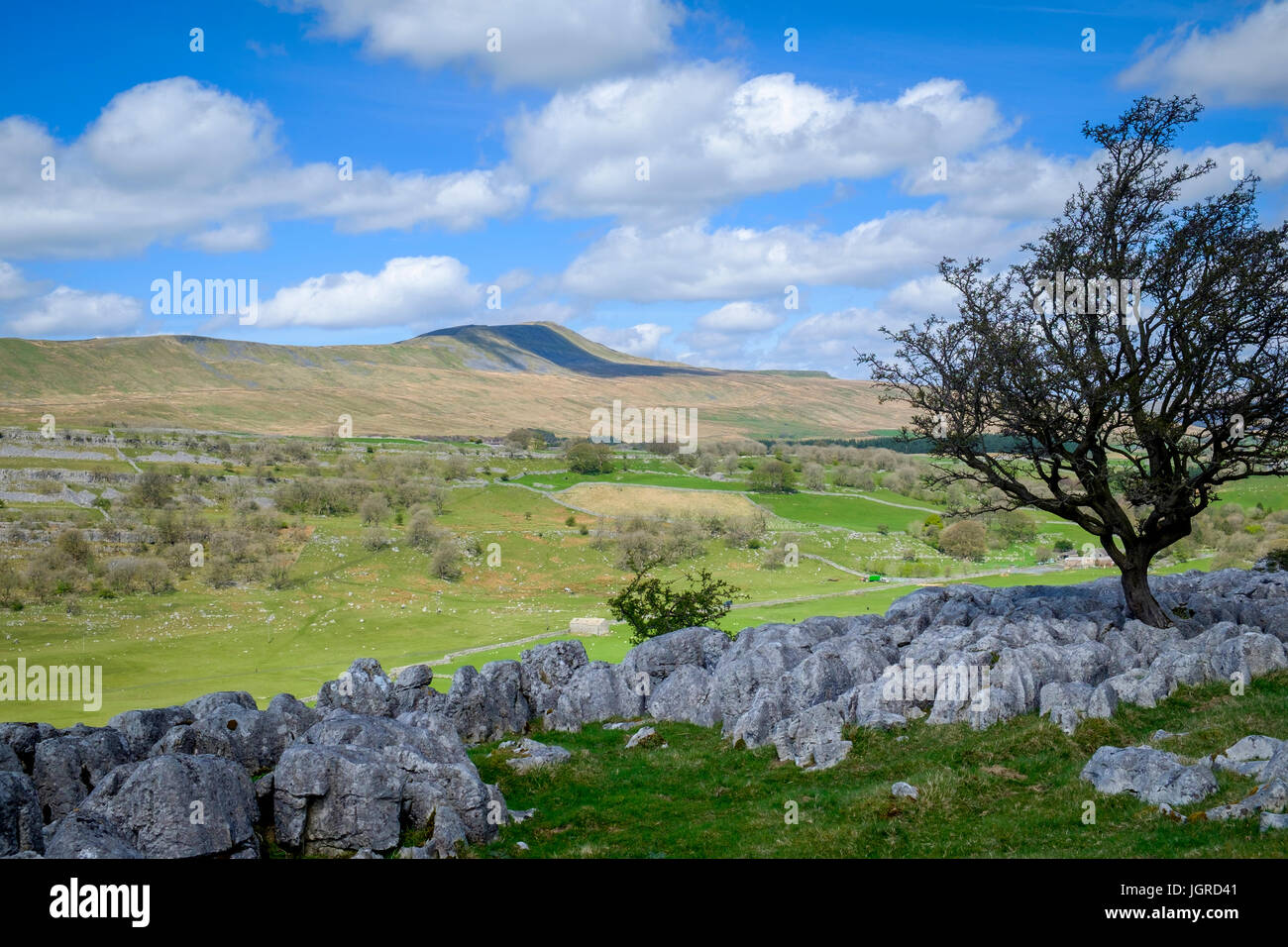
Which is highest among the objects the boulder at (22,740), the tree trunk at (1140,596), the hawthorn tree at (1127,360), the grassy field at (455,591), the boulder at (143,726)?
the hawthorn tree at (1127,360)

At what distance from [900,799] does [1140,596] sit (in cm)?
1644

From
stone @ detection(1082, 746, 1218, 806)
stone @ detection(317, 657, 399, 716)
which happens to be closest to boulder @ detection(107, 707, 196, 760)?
stone @ detection(317, 657, 399, 716)

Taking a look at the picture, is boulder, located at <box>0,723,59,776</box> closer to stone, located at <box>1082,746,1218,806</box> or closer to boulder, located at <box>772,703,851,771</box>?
boulder, located at <box>772,703,851,771</box>

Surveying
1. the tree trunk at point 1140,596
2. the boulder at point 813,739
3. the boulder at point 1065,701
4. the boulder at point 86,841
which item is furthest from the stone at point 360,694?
the tree trunk at point 1140,596

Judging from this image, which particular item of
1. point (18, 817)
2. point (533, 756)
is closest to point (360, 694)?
point (533, 756)

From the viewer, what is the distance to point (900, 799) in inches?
631

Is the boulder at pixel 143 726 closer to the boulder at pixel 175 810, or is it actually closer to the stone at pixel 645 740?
the boulder at pixel 175 810

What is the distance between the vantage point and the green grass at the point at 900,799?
14203mm

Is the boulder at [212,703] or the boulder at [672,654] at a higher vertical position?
the boulder at [212,703]

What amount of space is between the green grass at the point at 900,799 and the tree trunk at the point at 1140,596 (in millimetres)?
5312

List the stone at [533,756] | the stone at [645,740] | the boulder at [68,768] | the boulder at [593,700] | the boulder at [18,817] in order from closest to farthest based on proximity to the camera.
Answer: the boulder at [18,817] → the boulder at [68,768] → the stone at [533,756] → the stone at [645,740] → the boulder at [593,700]

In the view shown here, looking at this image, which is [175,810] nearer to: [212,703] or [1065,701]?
[212,703]
